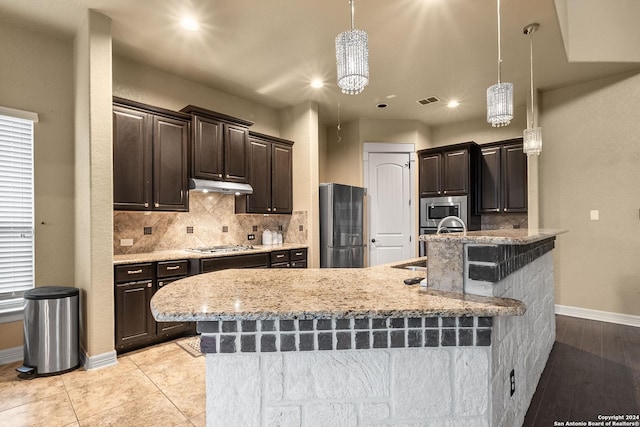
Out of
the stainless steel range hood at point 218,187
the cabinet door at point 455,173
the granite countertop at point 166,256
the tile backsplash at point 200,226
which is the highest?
the cabinet door at point 455,173

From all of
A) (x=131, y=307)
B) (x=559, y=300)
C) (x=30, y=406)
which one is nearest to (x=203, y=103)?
(x=131, y=307)

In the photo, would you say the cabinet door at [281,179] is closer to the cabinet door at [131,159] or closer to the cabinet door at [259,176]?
the cabinet door at [259,176]

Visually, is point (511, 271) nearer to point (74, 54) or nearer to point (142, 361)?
point (142, 361)

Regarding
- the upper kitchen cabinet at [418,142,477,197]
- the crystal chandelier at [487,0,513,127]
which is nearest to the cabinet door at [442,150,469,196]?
the upper kitchen cabinet at [418,142,477,197]

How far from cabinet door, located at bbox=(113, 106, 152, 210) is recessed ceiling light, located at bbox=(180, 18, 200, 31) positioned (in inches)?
37.9

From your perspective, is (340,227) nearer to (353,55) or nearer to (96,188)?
Answer: (96,188)

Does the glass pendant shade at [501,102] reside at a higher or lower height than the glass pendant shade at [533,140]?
higher

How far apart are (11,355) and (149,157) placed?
207 centimetres

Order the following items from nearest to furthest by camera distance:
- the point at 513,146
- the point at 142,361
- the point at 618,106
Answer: the point at 142,361, the point at 618,106, the point at 513,146

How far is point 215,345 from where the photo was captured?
1080mm

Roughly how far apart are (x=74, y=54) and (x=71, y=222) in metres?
1.59

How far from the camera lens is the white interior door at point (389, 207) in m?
5.53

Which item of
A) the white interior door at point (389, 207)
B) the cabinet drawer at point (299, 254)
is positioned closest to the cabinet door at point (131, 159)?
the cabinet drawer at point (299, 254)

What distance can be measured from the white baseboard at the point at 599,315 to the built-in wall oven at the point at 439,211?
5.37 feet
